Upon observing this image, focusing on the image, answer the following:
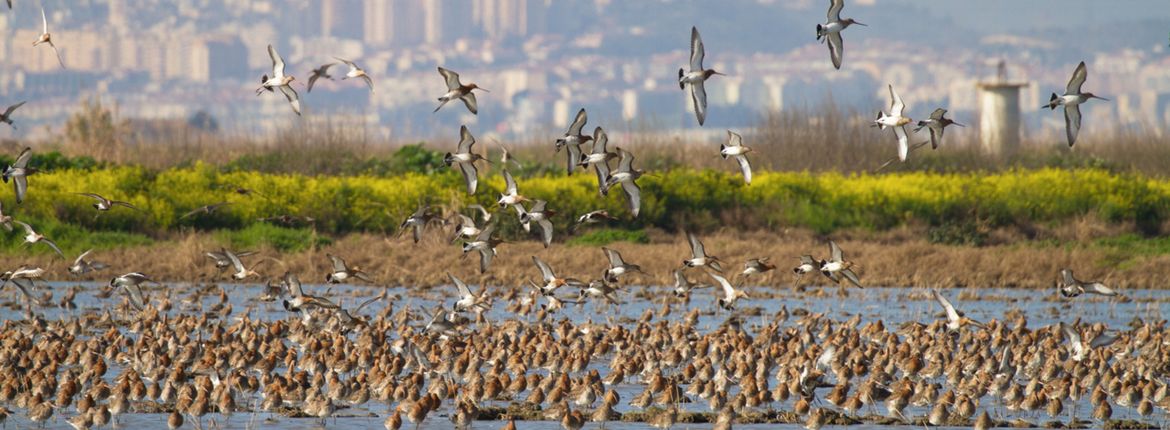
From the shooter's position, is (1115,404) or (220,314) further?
(220,314)

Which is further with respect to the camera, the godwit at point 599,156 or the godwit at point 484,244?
the godwit at point 484,244

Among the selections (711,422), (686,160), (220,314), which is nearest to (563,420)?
(711,422)

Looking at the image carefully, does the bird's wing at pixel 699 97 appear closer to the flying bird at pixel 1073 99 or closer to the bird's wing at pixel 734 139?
the bird's wing at pixel 734 139

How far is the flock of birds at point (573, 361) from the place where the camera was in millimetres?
17016

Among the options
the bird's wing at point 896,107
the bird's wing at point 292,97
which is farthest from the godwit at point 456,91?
the bird's wing at point 896,107

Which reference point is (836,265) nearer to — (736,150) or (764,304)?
(736,150)

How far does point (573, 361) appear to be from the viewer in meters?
19.4

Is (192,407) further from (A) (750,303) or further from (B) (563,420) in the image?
(A) (750,303)

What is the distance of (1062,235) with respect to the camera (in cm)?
3931

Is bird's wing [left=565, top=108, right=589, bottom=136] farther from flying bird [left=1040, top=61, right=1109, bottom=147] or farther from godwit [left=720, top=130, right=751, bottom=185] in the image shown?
flying bird [left=1040, top=61, right=1109, bottom=147]

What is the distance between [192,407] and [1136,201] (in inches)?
1201

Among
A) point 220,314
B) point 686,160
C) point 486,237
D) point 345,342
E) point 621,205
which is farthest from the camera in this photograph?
point 686,160

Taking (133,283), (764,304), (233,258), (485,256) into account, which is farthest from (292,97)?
(764,304)

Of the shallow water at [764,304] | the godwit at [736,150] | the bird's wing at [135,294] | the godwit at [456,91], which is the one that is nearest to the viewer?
the godwit at [736,150]
